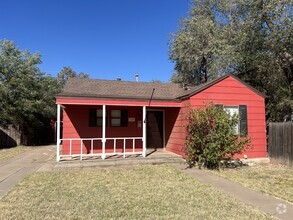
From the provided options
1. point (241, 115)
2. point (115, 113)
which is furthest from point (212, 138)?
point (115, 113)

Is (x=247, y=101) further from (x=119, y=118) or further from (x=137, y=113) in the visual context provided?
(x=119, y=118)

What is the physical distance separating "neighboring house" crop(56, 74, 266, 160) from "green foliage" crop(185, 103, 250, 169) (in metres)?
1.20

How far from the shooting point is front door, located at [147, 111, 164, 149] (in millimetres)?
13094

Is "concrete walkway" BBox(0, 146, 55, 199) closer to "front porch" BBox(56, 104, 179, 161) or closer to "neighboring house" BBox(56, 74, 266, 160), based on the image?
"neighboring house" BBox(56, 74, 266, 160)

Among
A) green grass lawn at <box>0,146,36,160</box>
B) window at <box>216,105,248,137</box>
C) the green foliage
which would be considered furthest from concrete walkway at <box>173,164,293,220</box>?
green grass lawn at <box>0,146,36,160</box>

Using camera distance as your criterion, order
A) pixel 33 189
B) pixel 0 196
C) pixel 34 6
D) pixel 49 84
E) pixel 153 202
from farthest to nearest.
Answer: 1. pixel 49 84
2. pixel 34 6
3. pixel 33 189
4. pixel 0 196
5. pixel 153 202

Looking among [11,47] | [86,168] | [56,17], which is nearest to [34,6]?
[56,17]

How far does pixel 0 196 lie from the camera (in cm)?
550

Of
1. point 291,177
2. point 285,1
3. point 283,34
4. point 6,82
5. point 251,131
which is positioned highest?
point 285,1

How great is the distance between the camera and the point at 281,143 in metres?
9.91

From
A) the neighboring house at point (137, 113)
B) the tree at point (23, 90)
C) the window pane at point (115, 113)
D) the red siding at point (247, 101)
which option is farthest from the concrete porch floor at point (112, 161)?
the tree at point (23, 90)

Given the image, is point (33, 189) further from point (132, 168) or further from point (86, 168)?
point (132, 168)

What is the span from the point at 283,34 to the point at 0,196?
13.4 metres

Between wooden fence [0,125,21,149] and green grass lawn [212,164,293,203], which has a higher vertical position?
wooden fence [0,125,21,149]
